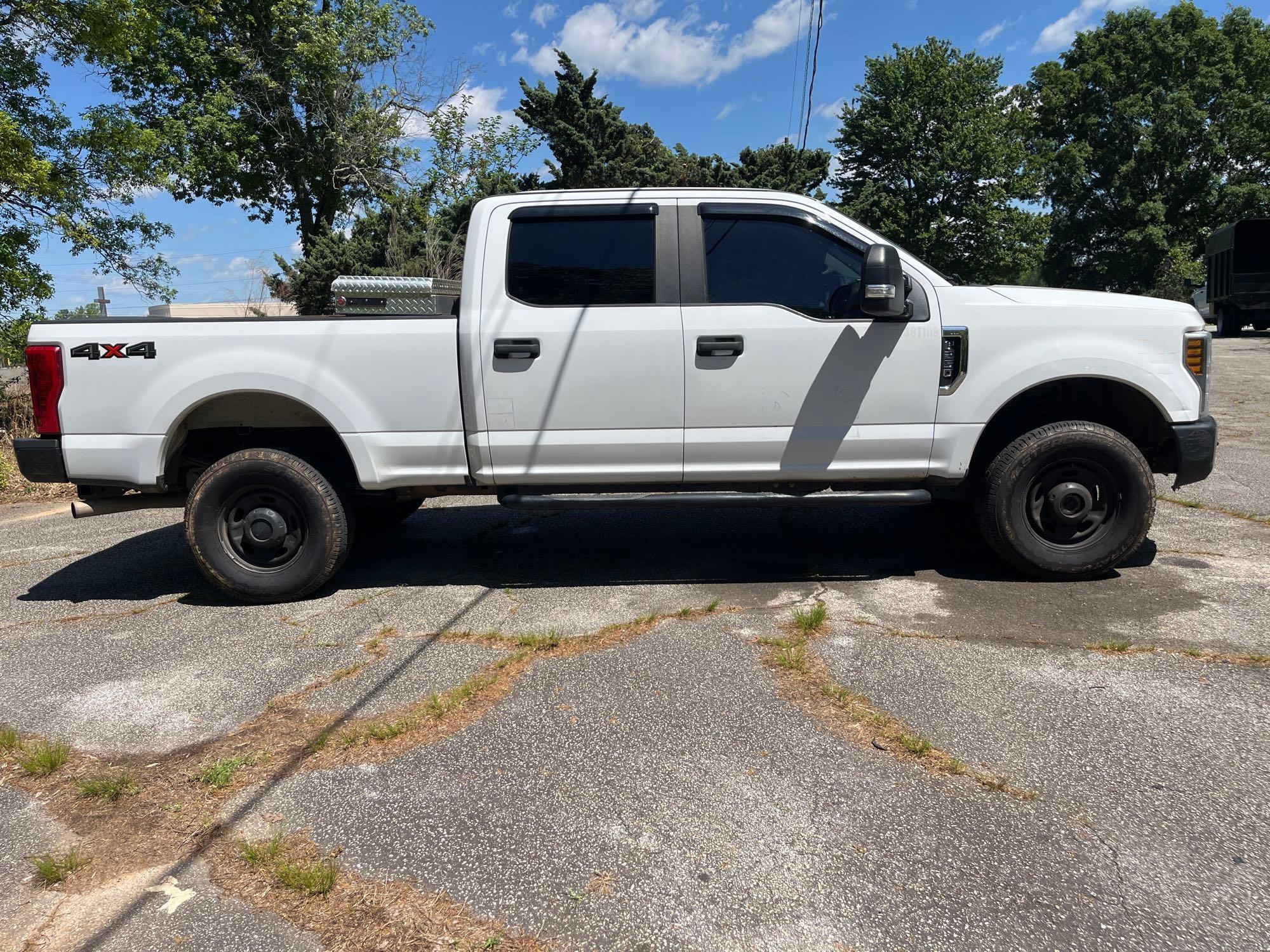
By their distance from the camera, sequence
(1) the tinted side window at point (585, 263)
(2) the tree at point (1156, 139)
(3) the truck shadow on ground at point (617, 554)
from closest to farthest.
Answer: (1) the tinted side window at point (585, 263)
(3) the truck shadow on ground at point (617, 554)
(2) the tree at point (1156, 139)

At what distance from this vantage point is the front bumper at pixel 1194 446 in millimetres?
4551

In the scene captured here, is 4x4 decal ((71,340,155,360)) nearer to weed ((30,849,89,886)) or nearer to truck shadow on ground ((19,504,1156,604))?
truck shadow on ground ((19,504,1156,604))

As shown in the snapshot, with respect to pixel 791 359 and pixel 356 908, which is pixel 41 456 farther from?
pixel 791 359

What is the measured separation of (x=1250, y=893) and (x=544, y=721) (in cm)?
228

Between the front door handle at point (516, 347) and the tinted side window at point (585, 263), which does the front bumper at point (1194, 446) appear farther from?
the front door handle at point (516, 347)

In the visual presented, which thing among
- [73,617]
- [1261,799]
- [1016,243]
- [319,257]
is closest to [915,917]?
[1261,799]

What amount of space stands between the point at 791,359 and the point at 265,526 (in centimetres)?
307

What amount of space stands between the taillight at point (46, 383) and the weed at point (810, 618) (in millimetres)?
4075

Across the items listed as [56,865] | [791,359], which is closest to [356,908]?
[56,865]

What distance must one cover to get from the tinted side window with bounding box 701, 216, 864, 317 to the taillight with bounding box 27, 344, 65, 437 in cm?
351

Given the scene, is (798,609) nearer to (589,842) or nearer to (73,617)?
(589,842)

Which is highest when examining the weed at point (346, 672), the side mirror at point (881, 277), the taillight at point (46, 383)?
the side mirror at point (881, 277)

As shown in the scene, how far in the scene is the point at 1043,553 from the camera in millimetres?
4699

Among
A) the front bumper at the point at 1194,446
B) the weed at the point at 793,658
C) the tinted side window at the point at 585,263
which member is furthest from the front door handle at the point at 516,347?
the front bumper at the point at 1194,446
